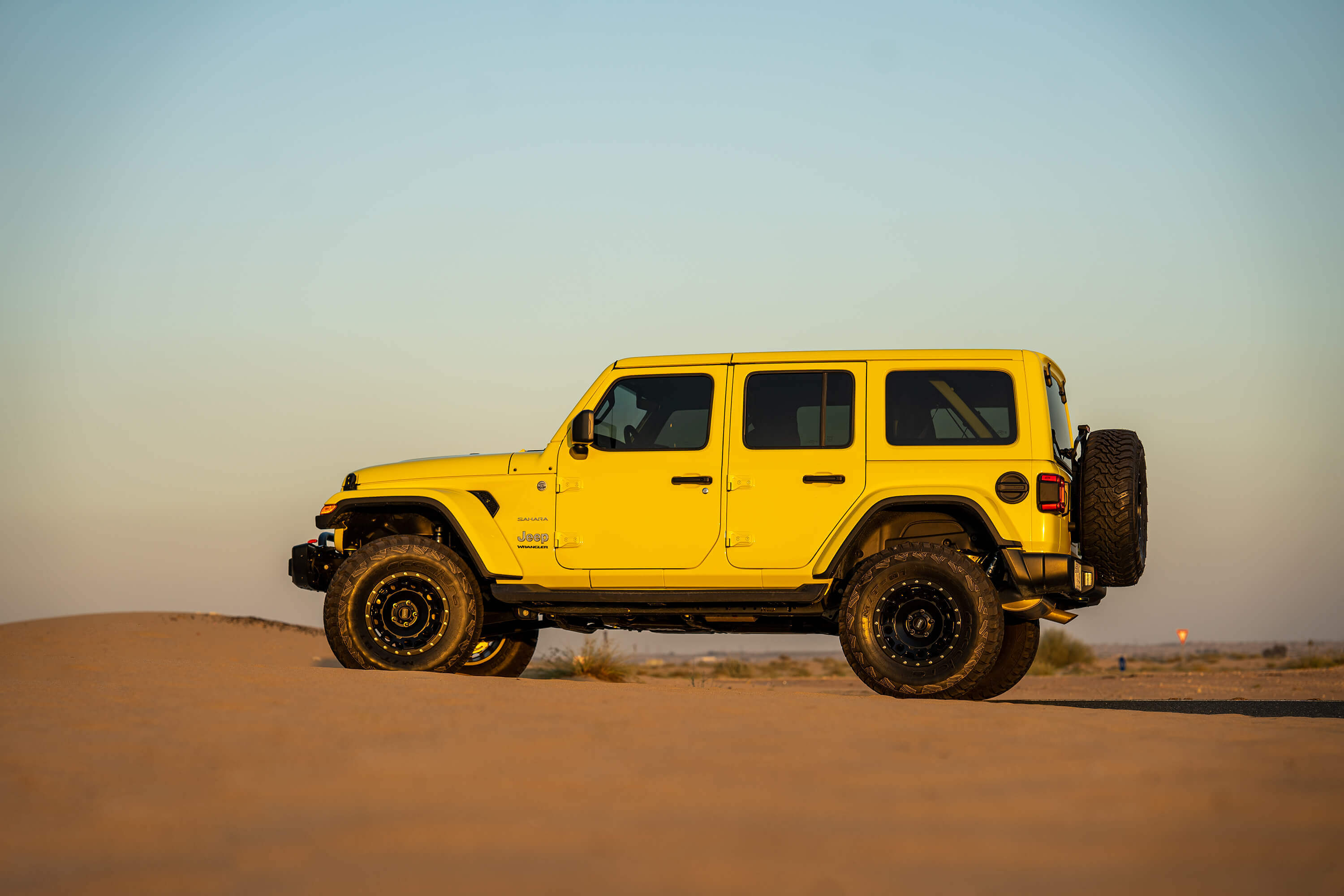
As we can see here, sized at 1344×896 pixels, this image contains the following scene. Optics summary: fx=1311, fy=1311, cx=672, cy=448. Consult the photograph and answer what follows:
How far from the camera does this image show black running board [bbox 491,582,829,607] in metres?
8.97

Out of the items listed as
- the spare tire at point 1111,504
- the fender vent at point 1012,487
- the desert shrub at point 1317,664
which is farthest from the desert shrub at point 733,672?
the fender vent at point 1012,487

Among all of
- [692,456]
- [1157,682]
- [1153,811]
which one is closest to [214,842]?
[1153,811]

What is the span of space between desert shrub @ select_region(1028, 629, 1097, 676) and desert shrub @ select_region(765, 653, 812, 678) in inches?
207

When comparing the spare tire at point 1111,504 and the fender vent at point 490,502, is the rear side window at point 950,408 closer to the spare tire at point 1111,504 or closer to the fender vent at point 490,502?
the spare tire at point 1111,504

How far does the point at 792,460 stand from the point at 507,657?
3.50 m

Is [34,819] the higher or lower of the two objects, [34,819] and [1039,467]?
the lower

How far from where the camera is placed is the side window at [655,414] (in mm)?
9281

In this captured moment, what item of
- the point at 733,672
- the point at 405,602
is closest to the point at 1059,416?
the point at 405,602

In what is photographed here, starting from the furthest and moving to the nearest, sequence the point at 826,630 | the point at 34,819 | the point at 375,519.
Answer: the point at 375,519
the point at 826,630
the point at 34,819

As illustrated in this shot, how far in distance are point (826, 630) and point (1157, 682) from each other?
12691mm

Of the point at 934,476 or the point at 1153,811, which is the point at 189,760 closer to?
the point at 1153,811

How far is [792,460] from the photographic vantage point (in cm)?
895

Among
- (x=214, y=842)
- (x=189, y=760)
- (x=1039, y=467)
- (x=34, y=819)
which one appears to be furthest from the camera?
(x=1039, y=467)

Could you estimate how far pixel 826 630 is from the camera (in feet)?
31.2
